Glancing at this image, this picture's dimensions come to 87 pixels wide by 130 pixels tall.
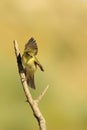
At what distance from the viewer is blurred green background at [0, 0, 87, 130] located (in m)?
15.9

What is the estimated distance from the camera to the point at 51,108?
17.8 m

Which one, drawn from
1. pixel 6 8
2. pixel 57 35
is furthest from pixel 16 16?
pixel 57 35

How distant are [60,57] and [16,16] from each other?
5662 mm

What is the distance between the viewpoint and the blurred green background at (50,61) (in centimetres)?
1588

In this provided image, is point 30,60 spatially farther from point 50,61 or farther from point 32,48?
point 50,61

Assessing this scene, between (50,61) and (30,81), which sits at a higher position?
(50,61)

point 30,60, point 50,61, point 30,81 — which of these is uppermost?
point 50,61

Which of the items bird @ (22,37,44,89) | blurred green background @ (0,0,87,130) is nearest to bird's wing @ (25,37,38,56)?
bird @ (22,37,44,89)

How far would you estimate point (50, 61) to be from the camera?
25.7 meters

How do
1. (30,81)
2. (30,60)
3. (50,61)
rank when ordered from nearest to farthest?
(30,60), (30,81), (50,61)

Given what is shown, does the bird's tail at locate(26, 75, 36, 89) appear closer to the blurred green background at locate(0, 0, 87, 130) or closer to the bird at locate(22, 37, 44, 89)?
the bird at locate(22, 37, 44, 89)

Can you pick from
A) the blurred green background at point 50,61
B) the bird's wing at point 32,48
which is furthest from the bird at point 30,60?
the blurred green background at point 50,61

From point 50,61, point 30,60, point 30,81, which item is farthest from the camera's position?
point 50,61

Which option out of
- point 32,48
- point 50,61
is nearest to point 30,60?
point 32,48
